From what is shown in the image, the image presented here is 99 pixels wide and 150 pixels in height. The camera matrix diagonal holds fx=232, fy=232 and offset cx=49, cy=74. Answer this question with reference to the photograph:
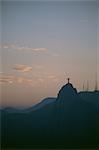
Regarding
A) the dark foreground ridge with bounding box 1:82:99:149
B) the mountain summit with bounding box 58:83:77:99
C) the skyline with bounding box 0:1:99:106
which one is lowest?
the dark foreground ridge with bounding box 1:82:99:149

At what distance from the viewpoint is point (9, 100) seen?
343cm

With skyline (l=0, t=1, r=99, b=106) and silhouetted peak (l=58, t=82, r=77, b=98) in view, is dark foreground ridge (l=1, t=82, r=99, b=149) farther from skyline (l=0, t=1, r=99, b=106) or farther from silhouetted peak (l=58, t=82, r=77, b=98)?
skyline (l=0, t=1, r=99, b=106)

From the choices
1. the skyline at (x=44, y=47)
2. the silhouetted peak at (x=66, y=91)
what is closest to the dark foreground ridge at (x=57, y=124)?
the silhouetted peak at (x=66, y=91)

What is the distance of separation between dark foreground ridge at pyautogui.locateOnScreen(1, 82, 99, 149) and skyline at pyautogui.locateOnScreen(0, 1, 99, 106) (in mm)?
156

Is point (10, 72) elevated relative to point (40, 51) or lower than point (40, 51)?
lower

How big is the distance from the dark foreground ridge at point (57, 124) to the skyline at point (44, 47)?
156 mm

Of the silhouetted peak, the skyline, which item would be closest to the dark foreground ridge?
the silhouetted peak

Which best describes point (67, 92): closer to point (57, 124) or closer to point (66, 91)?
point (66, 91)

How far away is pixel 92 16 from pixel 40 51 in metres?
0.93

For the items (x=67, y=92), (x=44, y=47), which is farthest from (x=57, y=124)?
(x=44, y=47)

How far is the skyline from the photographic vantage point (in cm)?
343

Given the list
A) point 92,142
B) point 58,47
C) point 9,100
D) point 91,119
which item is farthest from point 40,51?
point 92,142

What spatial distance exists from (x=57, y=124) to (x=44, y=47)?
3.79 ft

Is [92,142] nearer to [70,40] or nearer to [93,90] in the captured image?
[93,90]
